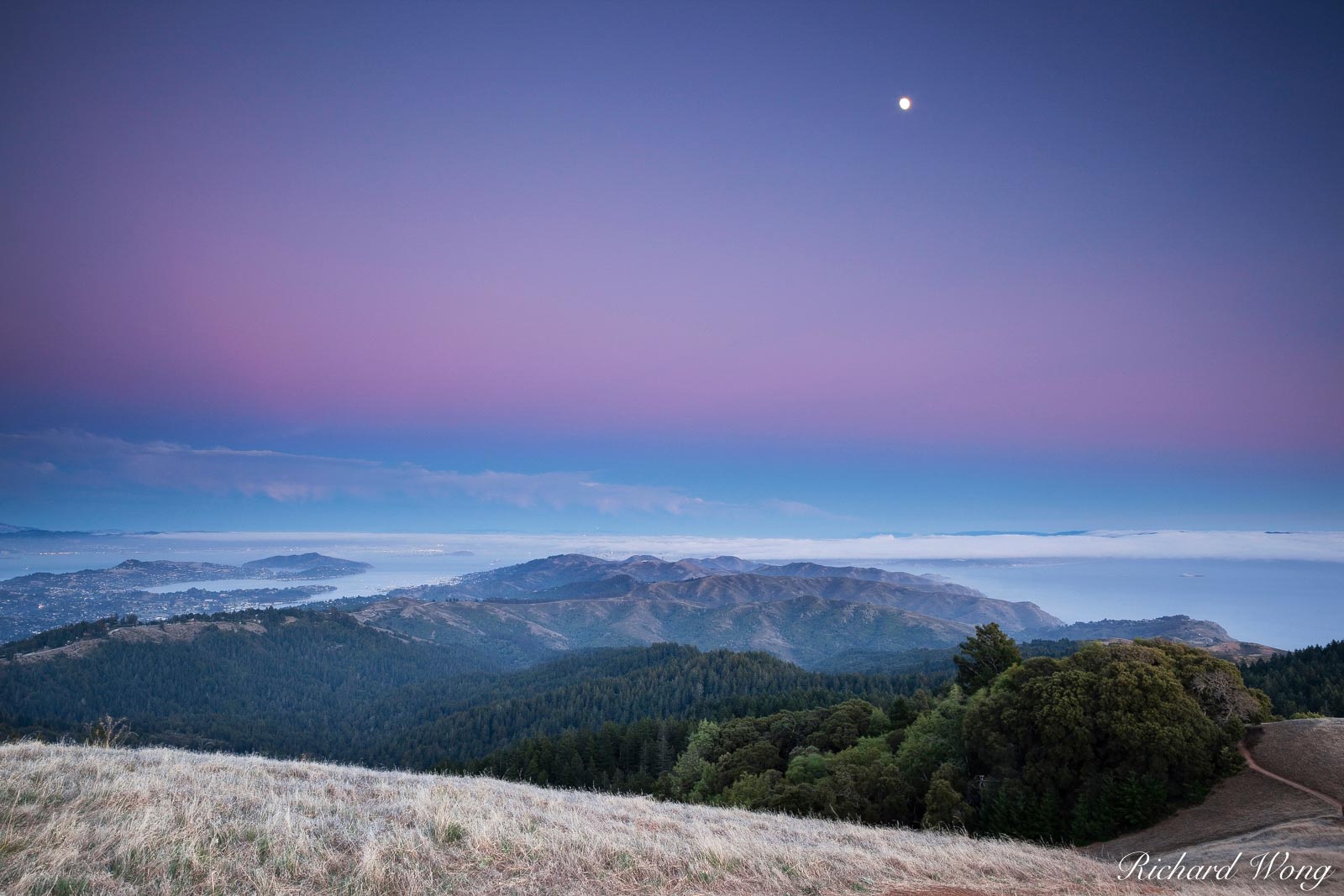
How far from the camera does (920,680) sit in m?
152

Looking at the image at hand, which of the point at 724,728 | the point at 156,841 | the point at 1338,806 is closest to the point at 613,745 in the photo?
the point at 724,728

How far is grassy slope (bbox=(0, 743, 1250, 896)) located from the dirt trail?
12.5 metres

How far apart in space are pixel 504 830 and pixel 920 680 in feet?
546

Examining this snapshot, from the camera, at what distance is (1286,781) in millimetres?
22500

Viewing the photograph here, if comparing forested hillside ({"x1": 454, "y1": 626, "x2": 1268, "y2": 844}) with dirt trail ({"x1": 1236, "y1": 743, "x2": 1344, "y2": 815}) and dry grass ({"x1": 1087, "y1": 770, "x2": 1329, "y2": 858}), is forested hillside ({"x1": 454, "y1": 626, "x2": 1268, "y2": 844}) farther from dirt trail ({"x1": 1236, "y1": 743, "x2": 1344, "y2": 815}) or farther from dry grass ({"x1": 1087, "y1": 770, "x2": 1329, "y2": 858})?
dry grass ({"x1": 1087, "y1": 770, "x2": 1329, "y2": 858})

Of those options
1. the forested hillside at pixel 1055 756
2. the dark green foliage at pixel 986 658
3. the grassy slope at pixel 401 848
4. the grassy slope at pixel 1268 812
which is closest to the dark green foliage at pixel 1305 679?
the dark green foliage at pixel 986 658

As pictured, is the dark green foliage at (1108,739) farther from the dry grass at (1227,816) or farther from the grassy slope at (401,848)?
the grassy slope at (401,848)

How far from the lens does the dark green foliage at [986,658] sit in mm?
51938

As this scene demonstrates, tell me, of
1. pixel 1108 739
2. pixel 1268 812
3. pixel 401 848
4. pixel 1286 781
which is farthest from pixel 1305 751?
pixel 401 848

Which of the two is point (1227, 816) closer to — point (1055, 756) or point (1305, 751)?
point (1305, 751)

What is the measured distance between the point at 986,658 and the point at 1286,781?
3109 centimetres

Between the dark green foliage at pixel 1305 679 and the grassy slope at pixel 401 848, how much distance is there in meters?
82.9

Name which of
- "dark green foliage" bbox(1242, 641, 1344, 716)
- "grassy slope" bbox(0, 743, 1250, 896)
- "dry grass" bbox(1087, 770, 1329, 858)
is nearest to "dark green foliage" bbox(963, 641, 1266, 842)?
"dry grass" bbox(1087, 770, 1329, 858)

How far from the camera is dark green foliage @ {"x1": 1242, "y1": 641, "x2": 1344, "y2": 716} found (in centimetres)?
7369
